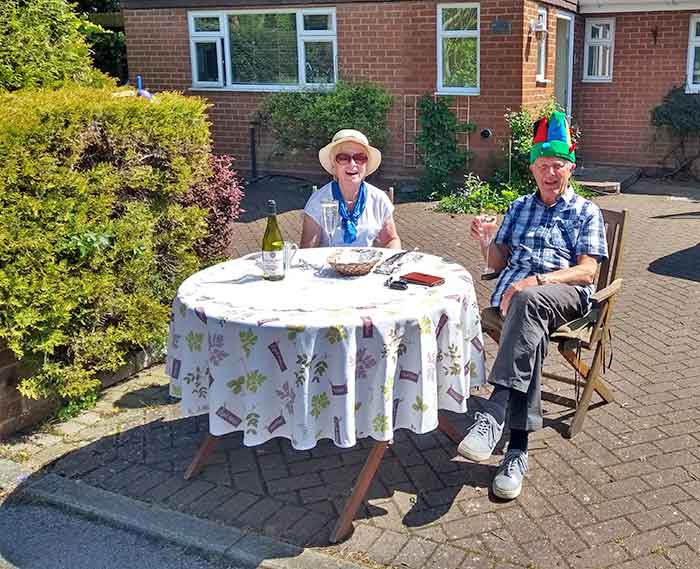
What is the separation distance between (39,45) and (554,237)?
10.7ft

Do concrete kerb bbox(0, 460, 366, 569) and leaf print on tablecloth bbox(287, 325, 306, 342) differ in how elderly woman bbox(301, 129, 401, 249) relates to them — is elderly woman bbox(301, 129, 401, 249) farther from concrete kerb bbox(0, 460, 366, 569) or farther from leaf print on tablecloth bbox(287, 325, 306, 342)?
concrete kerb bbox(0, 460, 366, 569)

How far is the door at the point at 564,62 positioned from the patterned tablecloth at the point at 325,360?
11.5 metres

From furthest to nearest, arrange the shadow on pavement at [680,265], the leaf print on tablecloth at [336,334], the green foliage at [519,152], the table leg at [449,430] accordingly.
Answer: the green foliage at [519,152], the shadow on pavement at [680,265], the table leg at [449,430], the leaf print on tablecloth at [336,334]

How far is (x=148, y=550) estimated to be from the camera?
3.16m

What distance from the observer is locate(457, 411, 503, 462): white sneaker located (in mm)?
3355

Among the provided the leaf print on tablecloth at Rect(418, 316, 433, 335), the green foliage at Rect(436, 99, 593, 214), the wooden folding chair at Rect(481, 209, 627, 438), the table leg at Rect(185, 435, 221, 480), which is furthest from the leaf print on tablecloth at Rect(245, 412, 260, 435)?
Answer: the green foliage at Rect(436, 99, 593, 214)

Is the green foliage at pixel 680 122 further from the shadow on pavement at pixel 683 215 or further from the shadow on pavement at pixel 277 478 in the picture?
the shadow on pavement at pixel 277 478

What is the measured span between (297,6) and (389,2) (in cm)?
159

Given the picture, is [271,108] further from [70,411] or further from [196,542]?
[196,542]

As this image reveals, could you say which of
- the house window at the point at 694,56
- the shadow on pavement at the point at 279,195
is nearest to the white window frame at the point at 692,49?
the house window at the point at 694,56

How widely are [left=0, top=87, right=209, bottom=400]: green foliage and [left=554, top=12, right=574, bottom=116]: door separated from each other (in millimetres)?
10214

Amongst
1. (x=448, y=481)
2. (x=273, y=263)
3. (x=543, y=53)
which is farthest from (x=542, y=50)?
(x=448, y=481)

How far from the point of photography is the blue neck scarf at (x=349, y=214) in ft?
14.6

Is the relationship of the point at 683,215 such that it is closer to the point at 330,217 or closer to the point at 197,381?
the point at 330,217
